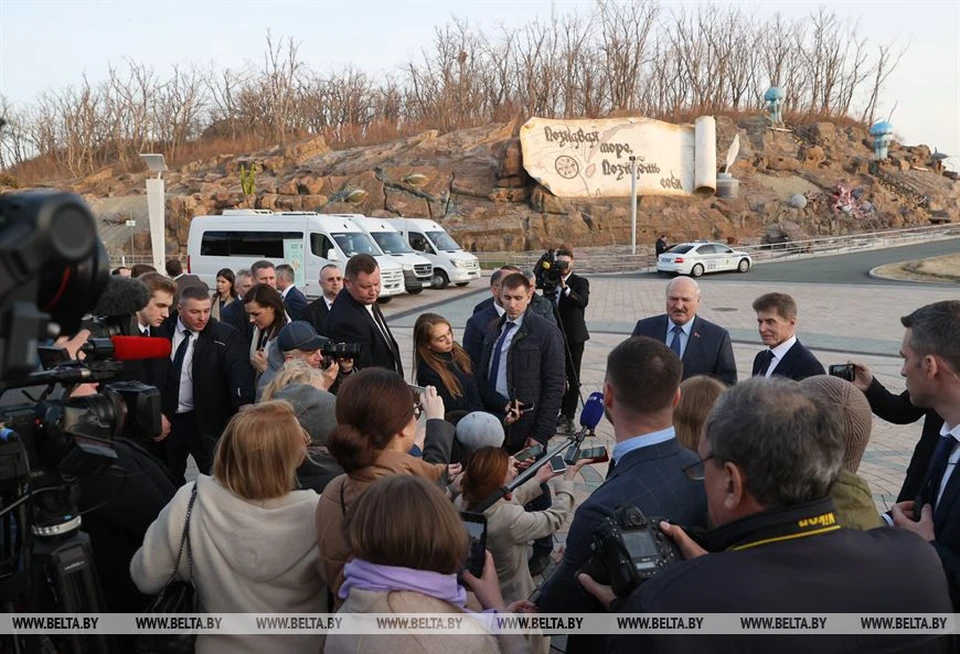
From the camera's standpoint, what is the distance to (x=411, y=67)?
69812 millimetres

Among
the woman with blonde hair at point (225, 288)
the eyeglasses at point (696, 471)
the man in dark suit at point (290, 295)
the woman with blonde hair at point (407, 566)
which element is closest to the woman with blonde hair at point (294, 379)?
the woman with blonde hair at point (407, 566)

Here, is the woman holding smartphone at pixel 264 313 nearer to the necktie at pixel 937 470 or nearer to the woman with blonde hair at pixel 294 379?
→ the woman with blonde hair at pixel 294 379

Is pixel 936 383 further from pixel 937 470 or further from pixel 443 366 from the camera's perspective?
pixel 443 366

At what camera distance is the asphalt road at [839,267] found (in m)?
→ 28.0

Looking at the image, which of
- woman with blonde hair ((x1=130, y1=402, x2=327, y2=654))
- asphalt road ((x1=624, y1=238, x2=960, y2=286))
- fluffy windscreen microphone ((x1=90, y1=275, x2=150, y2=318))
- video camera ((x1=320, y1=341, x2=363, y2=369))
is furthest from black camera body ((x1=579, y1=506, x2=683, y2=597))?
asphalt road ((x1=624, y1=238, x2=960, y2=286))

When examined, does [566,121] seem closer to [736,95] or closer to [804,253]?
[804,253]

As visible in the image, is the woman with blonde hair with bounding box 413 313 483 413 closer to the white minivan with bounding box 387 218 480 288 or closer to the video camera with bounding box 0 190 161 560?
the video camera with bounding box 0 190 161 560

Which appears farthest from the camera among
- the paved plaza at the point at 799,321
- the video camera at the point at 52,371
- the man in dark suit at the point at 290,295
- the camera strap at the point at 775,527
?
the man in dark suit at the point at 290,295

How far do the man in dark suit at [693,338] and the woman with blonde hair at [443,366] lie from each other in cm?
134

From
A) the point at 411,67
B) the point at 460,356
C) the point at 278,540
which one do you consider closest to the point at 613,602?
the point at 278,540

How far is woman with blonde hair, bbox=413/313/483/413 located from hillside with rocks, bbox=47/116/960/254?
108 feet

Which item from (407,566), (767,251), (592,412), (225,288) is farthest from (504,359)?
(767,251)

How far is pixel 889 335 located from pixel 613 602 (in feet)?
47.1

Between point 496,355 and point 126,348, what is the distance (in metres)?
3.57
